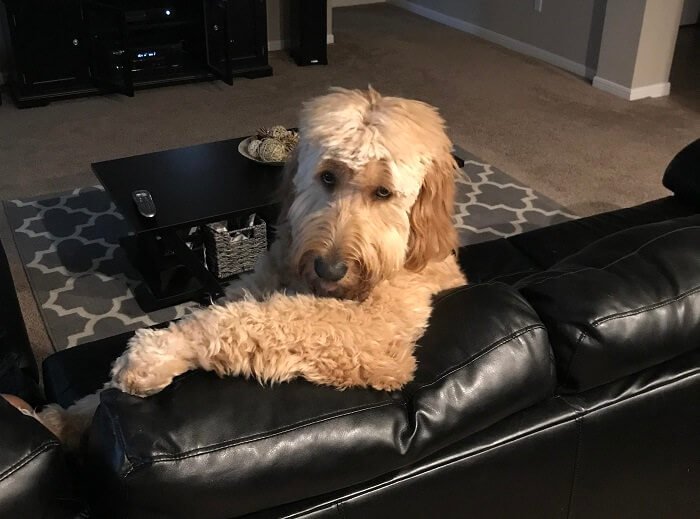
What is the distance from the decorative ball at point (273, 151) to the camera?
2801mm

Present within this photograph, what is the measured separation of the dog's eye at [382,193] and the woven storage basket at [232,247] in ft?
4.76

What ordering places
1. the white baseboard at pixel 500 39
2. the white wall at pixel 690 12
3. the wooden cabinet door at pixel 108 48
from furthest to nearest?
1. the white wall at pixel 690 12
2. the white baseboard at pixel 500 39
3. the wooden cabinet door at pixel 108 48

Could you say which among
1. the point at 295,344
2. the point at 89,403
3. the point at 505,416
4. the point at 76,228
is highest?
the point at 295,344

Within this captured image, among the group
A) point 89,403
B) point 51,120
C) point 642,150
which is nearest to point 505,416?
point 89,403

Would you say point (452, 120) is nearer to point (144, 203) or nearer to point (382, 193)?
point (144, 203)

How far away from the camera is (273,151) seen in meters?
2.80

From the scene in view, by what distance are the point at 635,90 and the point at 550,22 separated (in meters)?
0.94

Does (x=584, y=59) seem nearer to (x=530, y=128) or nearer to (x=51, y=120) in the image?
(x=530, y=128)

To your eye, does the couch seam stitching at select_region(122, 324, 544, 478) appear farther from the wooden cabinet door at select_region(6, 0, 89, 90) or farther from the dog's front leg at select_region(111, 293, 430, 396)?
the wooden cabinet door at select_region(6, 0, 89, 90)

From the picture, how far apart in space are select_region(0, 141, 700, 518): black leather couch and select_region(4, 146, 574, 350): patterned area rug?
1.62 m

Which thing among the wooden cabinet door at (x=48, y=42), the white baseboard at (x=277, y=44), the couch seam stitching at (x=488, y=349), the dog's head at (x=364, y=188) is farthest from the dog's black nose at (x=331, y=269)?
the white baseboard at (x=277, y=44)

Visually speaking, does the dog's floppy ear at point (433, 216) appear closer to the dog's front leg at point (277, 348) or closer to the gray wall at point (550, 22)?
the dog's front leg at point (277, 348)

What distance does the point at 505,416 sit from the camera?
112 centimetres

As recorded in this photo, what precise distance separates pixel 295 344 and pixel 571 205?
8.63 ft
